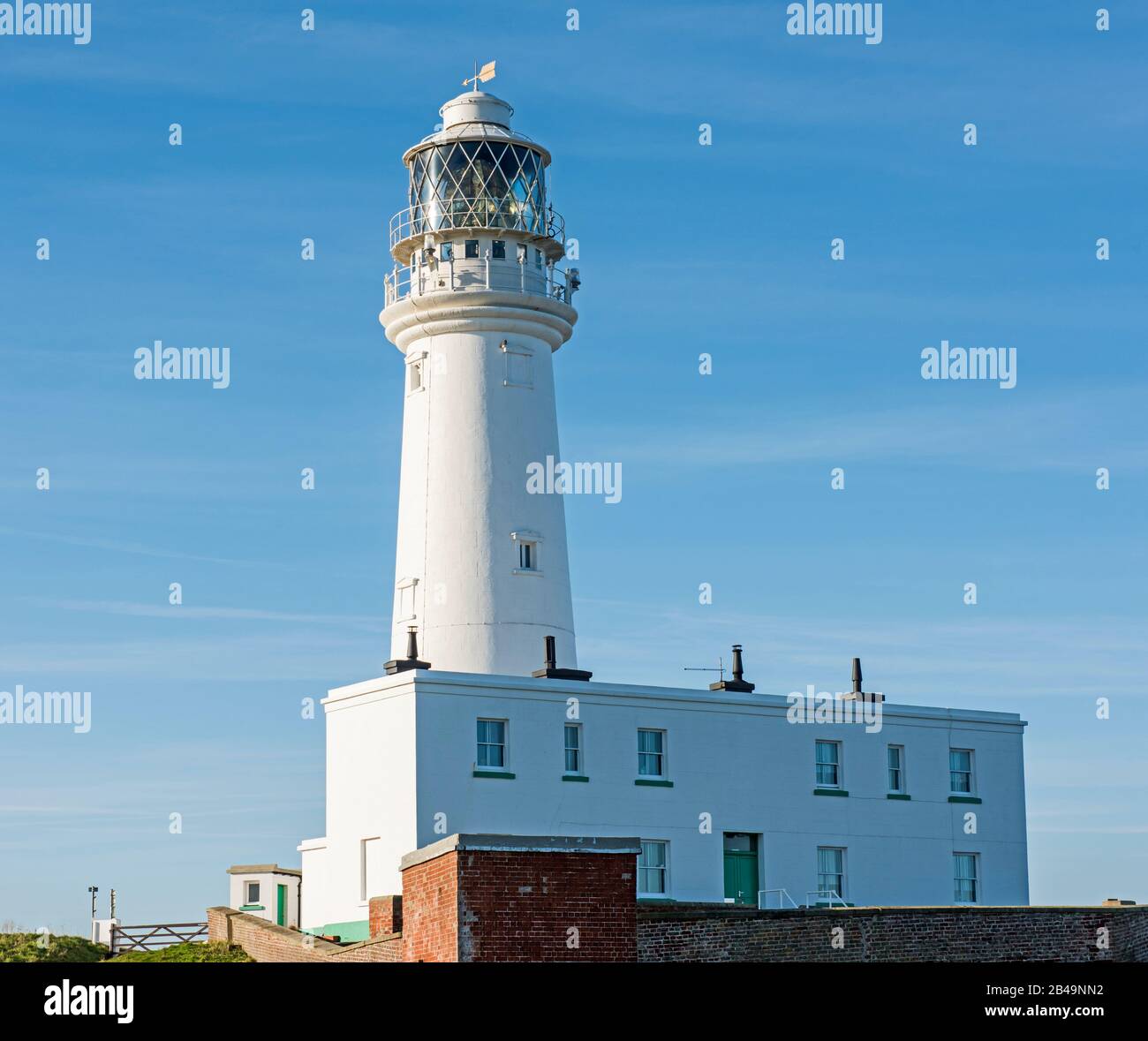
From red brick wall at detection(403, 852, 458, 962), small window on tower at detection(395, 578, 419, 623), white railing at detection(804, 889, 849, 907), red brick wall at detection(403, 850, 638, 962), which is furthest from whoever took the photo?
small window on tower at detection(395, 578, 419, 623)

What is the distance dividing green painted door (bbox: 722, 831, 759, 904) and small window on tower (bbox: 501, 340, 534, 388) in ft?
37.9

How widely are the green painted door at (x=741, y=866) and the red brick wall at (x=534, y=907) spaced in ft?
61.0

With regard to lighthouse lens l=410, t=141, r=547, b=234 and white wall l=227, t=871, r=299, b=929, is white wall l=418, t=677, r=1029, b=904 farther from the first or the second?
lighthouse lens l=410, t=141, r=547, b=234

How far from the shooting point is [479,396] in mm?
45000

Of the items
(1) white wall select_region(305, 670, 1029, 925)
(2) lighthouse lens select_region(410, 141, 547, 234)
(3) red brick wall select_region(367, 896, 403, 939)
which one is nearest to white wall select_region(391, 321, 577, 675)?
(2) lighthouse lens select_region(410, 141, 547, 234)

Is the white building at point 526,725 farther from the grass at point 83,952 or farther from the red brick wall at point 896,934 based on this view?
the red brick wall at point 896,934

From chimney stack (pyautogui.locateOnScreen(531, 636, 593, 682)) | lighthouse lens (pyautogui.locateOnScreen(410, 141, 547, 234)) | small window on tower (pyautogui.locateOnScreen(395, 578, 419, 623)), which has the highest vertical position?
lighthouse lens (pyautogui.locateOnScreen(410, 141, 547, 234))

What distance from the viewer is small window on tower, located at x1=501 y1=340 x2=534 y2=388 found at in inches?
1788

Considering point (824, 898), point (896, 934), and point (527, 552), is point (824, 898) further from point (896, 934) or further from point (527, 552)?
point (527, 552)

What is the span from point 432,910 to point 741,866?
1923 cm

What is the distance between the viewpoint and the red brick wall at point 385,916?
3562cm

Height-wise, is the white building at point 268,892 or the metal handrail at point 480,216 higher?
the metal handrail at point 480,216

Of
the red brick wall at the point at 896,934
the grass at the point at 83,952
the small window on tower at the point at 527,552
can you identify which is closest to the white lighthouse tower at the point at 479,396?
the small window on tower at the point at 527,552
